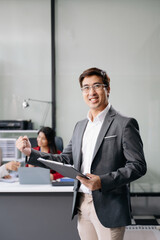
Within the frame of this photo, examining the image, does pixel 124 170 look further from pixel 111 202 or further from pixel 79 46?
pixel 79 46

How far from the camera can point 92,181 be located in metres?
1.27

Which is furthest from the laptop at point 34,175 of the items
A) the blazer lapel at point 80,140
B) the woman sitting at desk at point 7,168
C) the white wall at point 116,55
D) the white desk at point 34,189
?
the white wall at point 116,55

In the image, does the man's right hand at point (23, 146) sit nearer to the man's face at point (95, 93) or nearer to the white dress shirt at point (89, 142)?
the white dress shirt at point (89, 142)

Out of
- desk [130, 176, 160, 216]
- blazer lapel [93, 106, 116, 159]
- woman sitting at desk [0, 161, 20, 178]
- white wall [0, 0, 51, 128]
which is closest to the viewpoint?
blazer lapel [93, 106, 116, 159]

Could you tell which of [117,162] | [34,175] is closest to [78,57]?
[34,175]

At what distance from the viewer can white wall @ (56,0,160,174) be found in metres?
4.27

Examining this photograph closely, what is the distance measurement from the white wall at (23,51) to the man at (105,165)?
119 inches

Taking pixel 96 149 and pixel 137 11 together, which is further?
pixel 137 11

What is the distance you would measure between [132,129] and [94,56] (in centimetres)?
317

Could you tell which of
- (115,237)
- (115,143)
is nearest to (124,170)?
(115,143)

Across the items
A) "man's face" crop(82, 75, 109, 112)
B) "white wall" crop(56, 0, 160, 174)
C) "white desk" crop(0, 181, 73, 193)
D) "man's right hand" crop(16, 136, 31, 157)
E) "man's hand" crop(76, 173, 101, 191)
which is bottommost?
"white desk" crop(0, 181, 73, 193)

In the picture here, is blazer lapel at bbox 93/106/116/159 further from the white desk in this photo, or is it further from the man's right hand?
the white desk

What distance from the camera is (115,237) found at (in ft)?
4.53

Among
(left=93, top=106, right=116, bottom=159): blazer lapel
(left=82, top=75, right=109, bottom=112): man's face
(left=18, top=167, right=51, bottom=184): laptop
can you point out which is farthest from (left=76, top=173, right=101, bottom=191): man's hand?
(left=18, top=167, right=51, bottom=184): laptop
